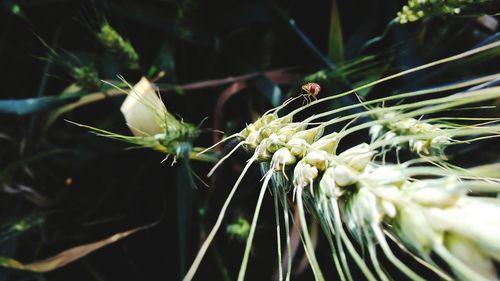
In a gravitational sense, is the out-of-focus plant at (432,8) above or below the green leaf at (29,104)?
below

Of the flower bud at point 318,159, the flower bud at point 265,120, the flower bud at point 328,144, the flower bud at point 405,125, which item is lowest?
the flower bud at point 318,159

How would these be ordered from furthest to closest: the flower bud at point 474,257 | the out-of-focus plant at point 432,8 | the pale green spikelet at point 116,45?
the pale green spikelet at point 116,45
the out-of-focus plant at point 432,8
the flower bud at point 474,257

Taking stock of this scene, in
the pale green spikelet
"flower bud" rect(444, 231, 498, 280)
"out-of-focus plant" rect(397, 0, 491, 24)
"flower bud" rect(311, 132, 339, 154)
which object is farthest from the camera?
the pale green spikelet

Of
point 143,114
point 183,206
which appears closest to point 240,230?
point 183,206

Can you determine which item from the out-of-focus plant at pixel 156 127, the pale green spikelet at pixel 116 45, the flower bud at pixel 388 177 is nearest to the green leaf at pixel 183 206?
the out-of-focus plant at pixel 156 127

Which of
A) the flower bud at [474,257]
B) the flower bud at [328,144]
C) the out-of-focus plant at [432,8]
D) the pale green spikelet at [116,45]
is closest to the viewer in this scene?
the flower bud at [474,257]

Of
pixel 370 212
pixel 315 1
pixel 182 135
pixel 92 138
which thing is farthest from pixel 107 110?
pixel 370 212

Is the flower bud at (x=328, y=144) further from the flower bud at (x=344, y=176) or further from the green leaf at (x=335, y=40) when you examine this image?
the green leaf at (x=335, y=40)

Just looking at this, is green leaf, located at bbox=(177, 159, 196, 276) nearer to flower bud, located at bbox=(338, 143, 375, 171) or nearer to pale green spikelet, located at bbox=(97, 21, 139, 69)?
pale green spikelet, located at bbox=(97, 21, 139, 69)

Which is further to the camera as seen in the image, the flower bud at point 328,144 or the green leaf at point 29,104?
the green leaf at point 29,104

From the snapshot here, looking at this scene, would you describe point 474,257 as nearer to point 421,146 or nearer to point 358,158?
point 358,158

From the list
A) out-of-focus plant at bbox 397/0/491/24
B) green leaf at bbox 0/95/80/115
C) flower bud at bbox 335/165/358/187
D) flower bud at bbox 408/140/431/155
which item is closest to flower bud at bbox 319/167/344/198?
flower bud at bbox 335/165/358/187

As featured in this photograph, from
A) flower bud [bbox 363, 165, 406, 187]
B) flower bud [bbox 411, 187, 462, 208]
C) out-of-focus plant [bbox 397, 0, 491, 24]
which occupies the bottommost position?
flower bud [bbox 411, 187, 462, 208]
